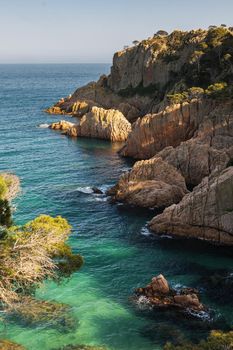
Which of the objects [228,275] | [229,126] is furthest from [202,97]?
[228,275]

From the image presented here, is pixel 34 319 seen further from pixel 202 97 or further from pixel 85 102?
pixel 85 102

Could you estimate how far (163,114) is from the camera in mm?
77812

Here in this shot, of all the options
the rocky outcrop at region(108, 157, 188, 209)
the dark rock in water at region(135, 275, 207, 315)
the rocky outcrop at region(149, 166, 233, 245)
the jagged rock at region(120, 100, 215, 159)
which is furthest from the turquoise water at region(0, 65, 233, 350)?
the jagged rock at region(120, 100, 215, 159)

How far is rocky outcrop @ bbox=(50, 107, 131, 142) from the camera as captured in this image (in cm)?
9581

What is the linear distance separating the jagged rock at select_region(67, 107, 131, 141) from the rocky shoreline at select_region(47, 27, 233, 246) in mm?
221

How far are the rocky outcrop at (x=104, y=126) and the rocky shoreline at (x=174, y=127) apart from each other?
0.22 meters

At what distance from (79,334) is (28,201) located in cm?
2958

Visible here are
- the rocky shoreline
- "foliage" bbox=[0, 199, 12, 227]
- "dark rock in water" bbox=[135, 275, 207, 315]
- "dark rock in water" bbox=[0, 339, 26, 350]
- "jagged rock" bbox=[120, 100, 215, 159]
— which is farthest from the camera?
"jagged rock" bbox=[120, 100, 215, 159]

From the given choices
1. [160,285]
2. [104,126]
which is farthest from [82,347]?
[104,126]

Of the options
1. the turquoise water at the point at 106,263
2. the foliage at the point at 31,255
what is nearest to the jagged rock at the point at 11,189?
the foliage at the point at 31,255

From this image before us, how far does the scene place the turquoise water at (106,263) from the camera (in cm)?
3098

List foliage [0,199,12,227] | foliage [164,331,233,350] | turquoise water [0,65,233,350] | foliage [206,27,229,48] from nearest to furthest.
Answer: foliage [164,331,233,350] < foliage [0,199,12,227] < turquoise water [0,65,233,350] < foliage [206,27,229,48]

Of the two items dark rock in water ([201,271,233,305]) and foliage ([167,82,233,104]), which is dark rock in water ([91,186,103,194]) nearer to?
dark rock in water ([201,271,233,305])

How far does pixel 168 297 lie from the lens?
114ft
